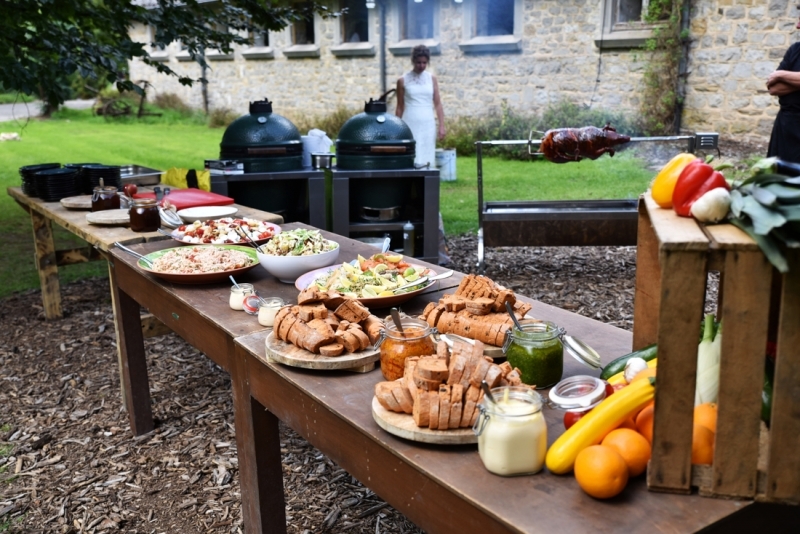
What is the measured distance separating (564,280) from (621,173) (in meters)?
6.06

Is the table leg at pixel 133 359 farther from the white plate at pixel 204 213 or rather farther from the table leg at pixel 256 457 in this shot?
the table leg at pixel 256 457

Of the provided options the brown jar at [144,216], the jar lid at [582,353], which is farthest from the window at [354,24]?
the jar lid at [582,353]

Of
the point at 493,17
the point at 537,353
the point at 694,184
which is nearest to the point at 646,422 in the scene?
the point at 537,353

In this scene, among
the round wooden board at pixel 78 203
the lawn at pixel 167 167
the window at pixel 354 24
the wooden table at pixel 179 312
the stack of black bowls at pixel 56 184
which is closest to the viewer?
the wooden table at pixel 179 312

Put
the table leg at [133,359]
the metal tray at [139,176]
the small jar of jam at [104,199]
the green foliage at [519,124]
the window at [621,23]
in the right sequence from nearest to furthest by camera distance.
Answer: the table leg at [133,359]
the small jar of jam at [104,199]
the metal tray at [139,176]
the window at [621,23]
the green foliage at [519,124]

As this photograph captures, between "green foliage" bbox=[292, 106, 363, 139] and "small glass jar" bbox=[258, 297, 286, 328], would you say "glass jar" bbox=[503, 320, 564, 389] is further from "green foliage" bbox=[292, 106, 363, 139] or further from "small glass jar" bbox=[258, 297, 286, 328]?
"green foliage" bbox=[292, 106, 363, 139]

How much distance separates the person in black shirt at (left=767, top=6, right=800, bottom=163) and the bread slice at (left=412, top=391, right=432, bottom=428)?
4.72 m

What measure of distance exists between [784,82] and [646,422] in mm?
4677

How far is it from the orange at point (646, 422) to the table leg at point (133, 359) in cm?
292

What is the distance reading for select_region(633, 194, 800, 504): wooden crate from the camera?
1295 millimetres

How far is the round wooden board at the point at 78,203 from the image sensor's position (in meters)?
4.68

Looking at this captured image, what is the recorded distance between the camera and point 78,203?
470 centimetres

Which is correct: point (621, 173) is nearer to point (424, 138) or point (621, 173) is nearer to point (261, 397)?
point (424, 138)

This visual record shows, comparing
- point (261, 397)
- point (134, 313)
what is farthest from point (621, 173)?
point (261, 397)
